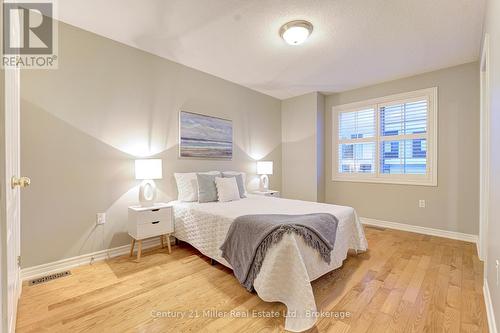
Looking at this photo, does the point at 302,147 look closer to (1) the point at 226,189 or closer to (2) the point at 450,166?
(1) the point at 226,189

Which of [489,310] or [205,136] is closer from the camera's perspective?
[489,310]

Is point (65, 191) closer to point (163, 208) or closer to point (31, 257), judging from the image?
point (31, 257)

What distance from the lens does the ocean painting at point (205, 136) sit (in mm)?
3361

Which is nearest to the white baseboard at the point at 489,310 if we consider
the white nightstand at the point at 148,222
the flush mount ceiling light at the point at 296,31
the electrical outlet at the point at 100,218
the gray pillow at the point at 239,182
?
the gray pillow at the point at 239,182

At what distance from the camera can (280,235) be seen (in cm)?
175

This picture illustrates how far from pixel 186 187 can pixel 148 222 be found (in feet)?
2.23

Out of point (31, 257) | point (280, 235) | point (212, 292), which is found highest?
point (280, 235)

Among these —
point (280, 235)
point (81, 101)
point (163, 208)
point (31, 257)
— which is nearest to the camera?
point (280, 235)

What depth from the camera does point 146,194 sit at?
2672mm

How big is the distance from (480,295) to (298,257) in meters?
1.59

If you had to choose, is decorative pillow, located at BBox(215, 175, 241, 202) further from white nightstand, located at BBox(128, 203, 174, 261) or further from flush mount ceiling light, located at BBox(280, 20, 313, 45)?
flush mount ceiling light, located at BBox(280, 20, 313, 45)

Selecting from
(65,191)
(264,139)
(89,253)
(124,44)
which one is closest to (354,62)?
(264,139)

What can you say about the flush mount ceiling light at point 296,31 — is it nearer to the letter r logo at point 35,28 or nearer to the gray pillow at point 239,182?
the gray pillow at point 239,182

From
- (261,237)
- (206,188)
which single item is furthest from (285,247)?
(206,188)
